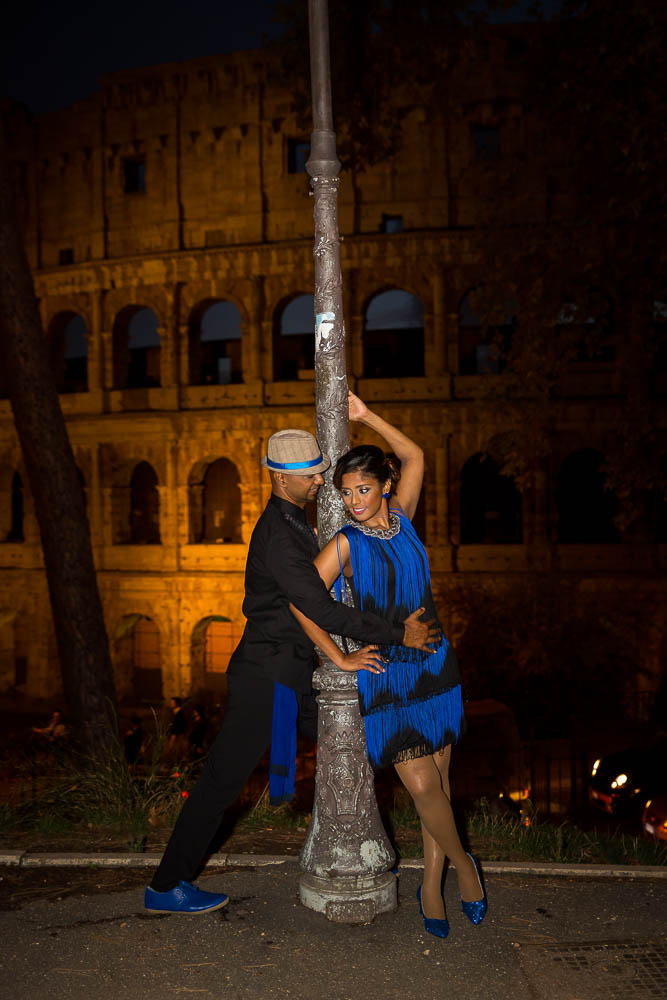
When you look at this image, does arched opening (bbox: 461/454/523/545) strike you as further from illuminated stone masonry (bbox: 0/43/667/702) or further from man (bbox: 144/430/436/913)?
man (bbox: 144/430/436/913)

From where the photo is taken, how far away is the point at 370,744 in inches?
159

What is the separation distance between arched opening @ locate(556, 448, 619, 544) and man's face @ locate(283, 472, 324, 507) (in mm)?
24265

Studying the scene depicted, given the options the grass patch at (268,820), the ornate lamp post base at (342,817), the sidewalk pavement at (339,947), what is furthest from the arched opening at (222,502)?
the ornate lamp post base at (342,817)

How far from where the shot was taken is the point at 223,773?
4.20 m

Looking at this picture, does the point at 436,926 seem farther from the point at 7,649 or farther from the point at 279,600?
the point at 7,649

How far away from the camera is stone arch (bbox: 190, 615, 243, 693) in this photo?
25547mm

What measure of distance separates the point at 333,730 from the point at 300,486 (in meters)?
1.17

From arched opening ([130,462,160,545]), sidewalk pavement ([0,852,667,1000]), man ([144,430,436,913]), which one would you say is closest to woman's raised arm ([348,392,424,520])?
man ([144,430,436,913])

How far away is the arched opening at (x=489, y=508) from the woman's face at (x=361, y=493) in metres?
24.0

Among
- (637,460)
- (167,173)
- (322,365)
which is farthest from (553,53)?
(167,173)

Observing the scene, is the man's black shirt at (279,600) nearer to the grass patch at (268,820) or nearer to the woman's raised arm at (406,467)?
the woman's raised arm at (406,467)

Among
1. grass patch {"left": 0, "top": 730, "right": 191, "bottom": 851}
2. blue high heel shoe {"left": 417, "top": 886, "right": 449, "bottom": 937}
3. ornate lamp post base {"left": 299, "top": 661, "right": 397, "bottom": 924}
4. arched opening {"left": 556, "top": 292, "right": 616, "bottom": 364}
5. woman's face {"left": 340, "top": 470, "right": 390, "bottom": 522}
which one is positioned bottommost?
grass patch {"left": 0, "top": 730, "right": 191, "bottom": 851}

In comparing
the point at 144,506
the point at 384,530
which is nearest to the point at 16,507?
the point at 144,506

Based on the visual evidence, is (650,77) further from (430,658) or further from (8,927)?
(8,927)
